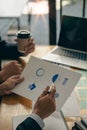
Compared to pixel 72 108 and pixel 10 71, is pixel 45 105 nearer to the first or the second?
pixel 72 108

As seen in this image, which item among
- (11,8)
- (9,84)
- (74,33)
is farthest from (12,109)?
(11,8)

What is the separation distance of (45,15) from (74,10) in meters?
0.57

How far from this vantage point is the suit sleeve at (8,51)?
189 centimetres

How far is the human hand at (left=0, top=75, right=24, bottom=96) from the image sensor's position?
1.37 meters

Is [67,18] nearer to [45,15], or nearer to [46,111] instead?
[46,111]

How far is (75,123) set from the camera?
1139 mm

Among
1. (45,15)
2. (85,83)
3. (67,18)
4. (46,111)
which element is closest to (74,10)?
(45,15)

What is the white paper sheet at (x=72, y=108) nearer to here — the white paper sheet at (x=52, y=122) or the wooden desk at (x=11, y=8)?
the white paper sheet at (x=52, y=122)

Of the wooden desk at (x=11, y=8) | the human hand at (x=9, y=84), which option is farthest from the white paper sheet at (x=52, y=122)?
the wooden desk at (x=11, y=8)

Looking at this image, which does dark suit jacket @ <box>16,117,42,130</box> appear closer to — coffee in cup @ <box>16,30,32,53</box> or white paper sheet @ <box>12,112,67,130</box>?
white paper sheet @ <box>12,112,67,130</box>

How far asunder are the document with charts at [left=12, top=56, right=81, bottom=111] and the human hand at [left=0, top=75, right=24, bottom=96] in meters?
0.02

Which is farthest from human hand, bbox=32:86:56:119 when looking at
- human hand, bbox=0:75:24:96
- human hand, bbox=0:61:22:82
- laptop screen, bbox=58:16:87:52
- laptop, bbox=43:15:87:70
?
laptop screen, bbox=58:16:87:52

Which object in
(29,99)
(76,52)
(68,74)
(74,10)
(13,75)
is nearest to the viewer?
(68,74)

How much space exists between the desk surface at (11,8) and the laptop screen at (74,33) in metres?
0.72
